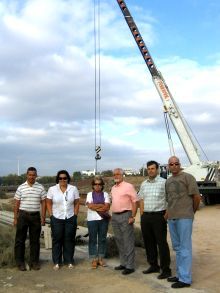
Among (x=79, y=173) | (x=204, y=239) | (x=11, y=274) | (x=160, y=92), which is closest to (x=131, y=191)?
(x=11, y=274)

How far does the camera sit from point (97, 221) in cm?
Answer: 809

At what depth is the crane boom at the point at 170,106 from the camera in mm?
24203

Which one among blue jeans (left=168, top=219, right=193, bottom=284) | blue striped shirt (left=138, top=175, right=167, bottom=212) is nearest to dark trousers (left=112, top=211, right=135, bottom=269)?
blue striped shirt (left=138, top=175, right=167, bottom=212)

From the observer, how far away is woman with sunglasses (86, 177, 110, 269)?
8.02m

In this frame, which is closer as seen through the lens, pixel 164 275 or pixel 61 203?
pixel 164 275

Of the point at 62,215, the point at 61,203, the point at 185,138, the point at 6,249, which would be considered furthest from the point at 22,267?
the point at 185,138

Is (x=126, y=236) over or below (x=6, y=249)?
over

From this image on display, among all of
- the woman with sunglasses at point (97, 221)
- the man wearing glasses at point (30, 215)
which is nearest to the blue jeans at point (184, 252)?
the woman with sunglasses at point (97, 221)

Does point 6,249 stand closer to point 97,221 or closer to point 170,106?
point 97,221

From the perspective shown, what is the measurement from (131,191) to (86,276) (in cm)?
152

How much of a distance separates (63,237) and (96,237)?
1.85 ft

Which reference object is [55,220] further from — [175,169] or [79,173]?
[79,173]

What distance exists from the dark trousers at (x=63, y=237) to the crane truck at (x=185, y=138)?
16039mm

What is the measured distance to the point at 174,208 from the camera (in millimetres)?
6926
